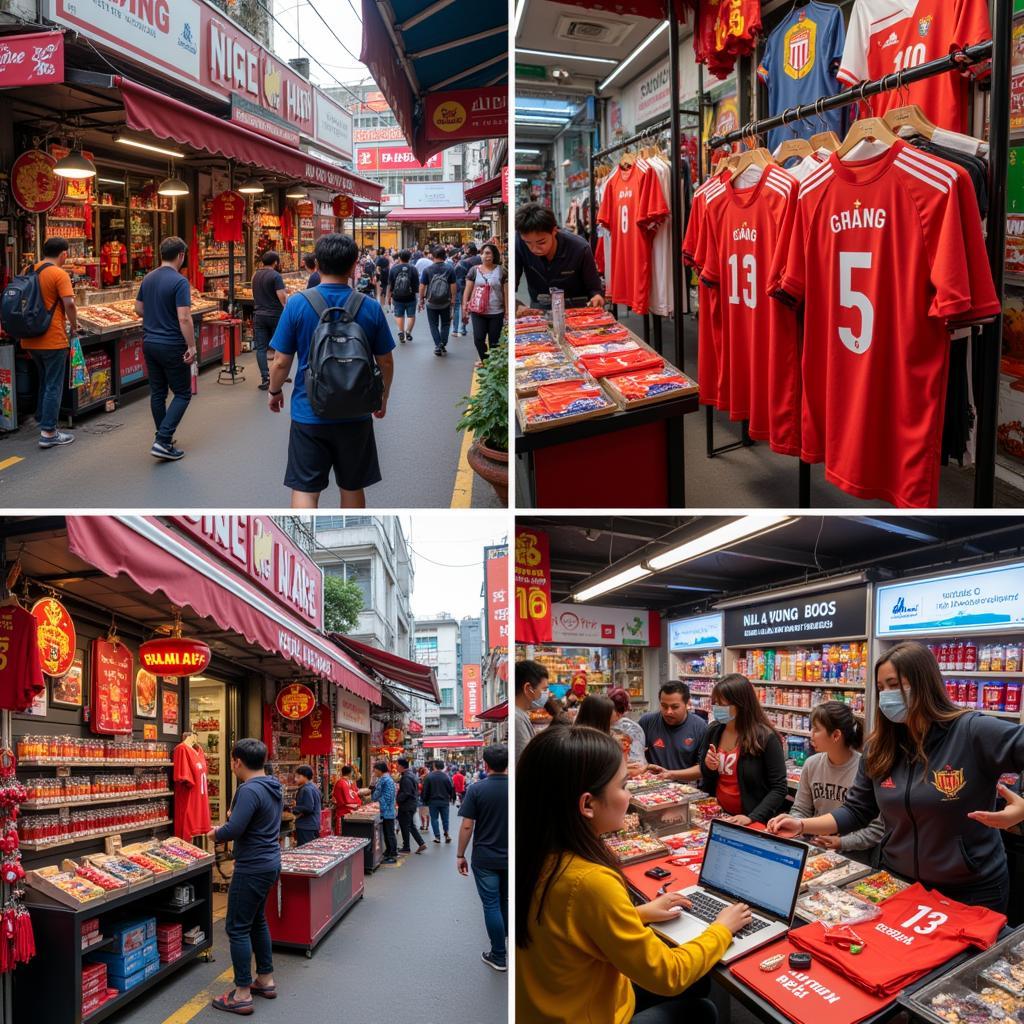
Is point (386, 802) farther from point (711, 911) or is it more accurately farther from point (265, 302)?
point (711, 911)

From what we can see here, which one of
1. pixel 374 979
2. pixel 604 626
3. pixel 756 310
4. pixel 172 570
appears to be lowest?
pixel 374 979

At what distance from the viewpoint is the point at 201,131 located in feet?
26.5

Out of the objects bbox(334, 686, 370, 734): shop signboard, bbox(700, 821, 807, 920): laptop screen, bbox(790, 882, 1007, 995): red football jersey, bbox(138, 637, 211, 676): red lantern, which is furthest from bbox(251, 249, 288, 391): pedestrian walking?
bbox(790, 882, 1007, 995): red football jersey

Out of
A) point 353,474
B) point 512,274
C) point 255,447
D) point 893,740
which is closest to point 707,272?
point 512,274

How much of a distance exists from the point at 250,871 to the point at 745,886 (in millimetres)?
3254

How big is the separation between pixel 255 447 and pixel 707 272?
4.19 m

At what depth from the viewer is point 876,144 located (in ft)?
11.4

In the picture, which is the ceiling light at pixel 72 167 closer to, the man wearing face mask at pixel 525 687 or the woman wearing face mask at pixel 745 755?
the man wearing face mask at pixel 525 687

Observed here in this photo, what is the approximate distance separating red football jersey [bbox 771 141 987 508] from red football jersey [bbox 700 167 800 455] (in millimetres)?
317

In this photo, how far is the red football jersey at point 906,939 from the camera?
8.11 feet

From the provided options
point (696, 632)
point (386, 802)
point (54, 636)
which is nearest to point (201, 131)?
point (54, 636)

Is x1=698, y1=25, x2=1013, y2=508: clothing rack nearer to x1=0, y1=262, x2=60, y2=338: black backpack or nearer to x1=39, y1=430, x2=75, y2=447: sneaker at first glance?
x1=0, y1=262, x2=60, y2=338: black backpack

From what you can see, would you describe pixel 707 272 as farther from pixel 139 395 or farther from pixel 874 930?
pixel 139 395

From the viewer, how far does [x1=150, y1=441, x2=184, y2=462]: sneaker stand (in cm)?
708
